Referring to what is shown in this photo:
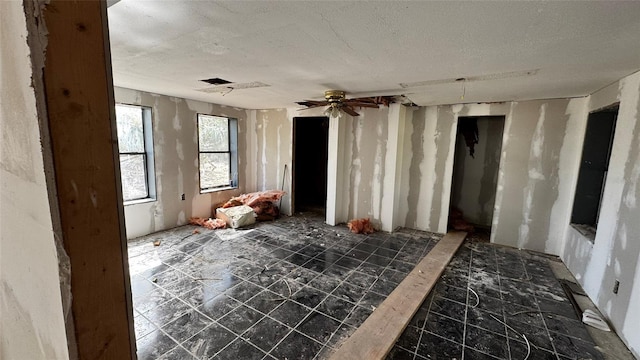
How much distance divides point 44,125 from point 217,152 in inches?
205

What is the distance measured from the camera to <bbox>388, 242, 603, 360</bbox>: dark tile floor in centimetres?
209

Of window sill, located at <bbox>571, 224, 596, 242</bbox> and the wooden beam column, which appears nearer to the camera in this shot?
the wooden beam column

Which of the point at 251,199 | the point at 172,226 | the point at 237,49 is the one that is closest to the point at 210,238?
the point at 172,226

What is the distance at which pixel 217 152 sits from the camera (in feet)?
18.2

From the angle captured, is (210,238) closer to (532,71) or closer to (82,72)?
(82,72)

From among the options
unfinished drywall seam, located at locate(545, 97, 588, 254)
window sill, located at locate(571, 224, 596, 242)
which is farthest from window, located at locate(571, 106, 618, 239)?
unfinished drywall seam, located at locate(545, 97, 588, 254)

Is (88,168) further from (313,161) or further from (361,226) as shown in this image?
(313,161)

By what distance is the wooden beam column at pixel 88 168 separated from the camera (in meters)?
0.60

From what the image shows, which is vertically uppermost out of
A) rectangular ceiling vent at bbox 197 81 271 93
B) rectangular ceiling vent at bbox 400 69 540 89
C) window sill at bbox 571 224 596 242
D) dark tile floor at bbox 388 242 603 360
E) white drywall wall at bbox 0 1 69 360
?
rectangular ceiling vent at bbox 197 81 271 93

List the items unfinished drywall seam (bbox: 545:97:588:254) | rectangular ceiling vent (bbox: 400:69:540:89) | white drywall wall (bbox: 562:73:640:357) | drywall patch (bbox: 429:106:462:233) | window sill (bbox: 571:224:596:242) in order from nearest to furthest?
white drywall wall (bbox: 562:73:640:357), rectangular ceiling vent (bbox: 400:69:540:89), window sill (bbox: 571:224:596:242), unfinished drywall seam (bbox: 545:97:588:254), drywall patch (bbox: 429:106:462:233)

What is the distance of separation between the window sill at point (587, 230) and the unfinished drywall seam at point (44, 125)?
14.9 ft

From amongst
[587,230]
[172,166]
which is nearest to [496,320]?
[587,230]

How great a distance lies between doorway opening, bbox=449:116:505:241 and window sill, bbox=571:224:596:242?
153cm

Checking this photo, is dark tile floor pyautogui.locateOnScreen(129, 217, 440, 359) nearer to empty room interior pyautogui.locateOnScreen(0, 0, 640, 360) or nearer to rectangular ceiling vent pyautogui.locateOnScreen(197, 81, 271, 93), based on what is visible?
empty room interior pyautogui.locateOnScreen(0, 0, 640, 360)
